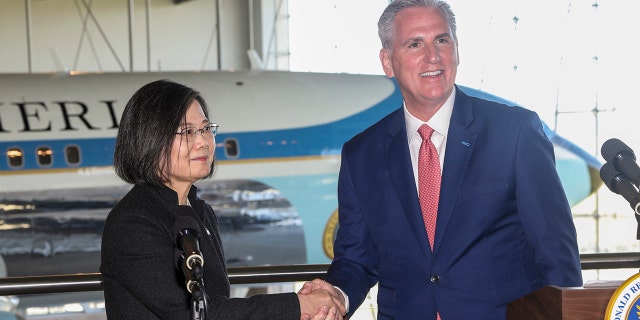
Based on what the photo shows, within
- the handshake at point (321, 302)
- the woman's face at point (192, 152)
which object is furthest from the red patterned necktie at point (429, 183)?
the woman's face at point (192, 152)

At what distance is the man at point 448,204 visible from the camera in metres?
2.58

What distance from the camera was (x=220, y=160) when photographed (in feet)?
28.5

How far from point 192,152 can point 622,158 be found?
3.86ft

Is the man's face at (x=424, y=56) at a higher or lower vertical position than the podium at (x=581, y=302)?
higher

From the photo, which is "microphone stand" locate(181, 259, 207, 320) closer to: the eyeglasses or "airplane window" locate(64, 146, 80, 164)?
the eyeglasses

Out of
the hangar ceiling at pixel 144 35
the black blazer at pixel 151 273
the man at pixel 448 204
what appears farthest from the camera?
the hangar ceiling at pixel 144 35

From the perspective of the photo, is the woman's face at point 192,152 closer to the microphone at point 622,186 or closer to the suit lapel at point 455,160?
the suit lapel at point 455,160

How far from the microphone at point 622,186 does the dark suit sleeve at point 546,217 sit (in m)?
0.56

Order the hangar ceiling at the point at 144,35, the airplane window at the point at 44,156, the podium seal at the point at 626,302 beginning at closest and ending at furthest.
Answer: the podium seal at the point at 626,302
the airplane window at the point at 44,156
the hangar ceiling at the point at 144,35

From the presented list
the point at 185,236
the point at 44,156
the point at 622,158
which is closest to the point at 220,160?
the point at 44,156

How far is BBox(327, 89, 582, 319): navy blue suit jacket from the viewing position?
101 inches

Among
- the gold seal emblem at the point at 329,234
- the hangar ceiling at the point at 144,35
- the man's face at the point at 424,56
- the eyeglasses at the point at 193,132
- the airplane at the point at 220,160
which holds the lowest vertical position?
the gold seal emblem at the point at 329,234

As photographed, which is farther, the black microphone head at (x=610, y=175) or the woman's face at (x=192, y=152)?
the woman's face at (x=192, y=152)

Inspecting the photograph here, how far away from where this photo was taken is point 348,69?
1658 cm
